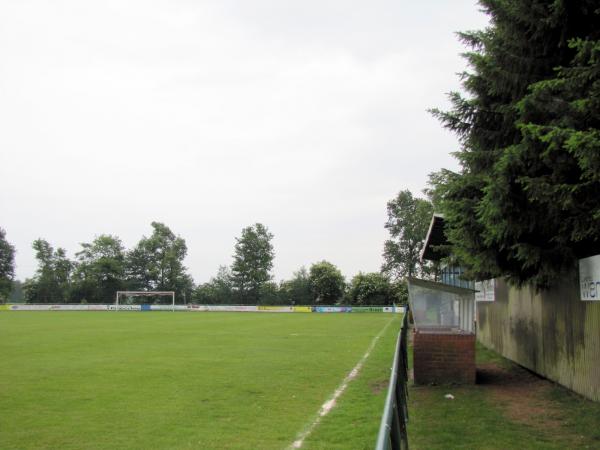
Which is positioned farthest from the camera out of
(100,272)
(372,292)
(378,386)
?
(100,272)

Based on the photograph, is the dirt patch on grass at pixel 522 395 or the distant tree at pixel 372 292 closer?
the dirt patch on grass at pixel 522 395

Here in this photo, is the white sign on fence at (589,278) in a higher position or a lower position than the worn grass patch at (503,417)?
higher

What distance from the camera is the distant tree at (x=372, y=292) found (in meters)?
71.6

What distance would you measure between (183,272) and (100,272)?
597 inches

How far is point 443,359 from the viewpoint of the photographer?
35.8 ft

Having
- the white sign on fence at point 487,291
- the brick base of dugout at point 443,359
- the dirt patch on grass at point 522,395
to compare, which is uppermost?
the white sign on fence at point 487,291

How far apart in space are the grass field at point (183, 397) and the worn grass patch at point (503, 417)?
2.41 ft

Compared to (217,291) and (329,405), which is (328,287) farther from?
(329,405)

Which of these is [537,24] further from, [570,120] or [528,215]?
[528,215]

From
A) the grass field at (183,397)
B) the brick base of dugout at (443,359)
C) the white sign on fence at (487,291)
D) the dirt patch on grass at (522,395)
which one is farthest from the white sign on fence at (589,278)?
the white sign on fence at (487,291)

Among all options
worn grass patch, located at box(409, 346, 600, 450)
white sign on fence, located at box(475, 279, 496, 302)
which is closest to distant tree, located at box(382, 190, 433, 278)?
white sign on fence, located at box(475, 279, 496, 302)

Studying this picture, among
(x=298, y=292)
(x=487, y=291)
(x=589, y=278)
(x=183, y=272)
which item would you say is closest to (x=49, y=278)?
Result: (x=183, y=272)

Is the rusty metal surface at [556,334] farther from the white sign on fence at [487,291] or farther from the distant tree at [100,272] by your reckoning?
the distant tree at [100,272]

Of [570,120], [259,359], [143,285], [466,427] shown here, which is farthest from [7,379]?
[143,285]
